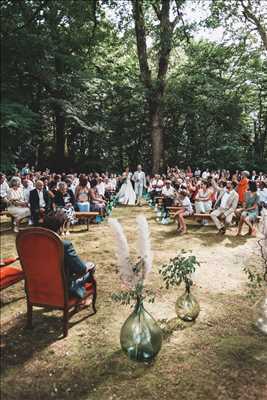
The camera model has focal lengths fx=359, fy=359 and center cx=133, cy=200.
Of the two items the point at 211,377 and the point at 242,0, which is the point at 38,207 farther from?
the point at 242,0

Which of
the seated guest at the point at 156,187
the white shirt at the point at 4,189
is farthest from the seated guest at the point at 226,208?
the white shirt at the point at 4,189

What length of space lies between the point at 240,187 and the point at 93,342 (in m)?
8.97

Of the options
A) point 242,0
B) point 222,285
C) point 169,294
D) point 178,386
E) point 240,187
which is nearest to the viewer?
point 178,386

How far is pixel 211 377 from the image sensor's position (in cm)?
362

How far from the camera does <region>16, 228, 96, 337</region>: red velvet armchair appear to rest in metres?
4.07

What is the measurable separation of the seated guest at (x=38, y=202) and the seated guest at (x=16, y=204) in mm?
504

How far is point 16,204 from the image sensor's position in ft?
35.0

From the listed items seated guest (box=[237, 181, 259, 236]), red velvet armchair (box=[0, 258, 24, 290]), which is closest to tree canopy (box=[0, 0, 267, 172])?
seated guest (box=[237, 181, 259, 236])

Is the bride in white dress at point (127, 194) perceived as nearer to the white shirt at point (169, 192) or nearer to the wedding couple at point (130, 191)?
the wedding couple at point (130, 191)

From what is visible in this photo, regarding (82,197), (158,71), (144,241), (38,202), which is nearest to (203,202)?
Result: (82,197)

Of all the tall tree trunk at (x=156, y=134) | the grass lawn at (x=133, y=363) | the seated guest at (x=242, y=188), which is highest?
the tall tree trunk at (x=156, y=134)

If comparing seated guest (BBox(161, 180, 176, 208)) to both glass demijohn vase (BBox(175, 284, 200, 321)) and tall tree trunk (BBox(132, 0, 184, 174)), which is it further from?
glass demijohn vase (BBox(175, 284, 200, 321))

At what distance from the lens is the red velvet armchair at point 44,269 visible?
4.07m

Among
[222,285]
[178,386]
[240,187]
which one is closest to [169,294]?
[222,285]
